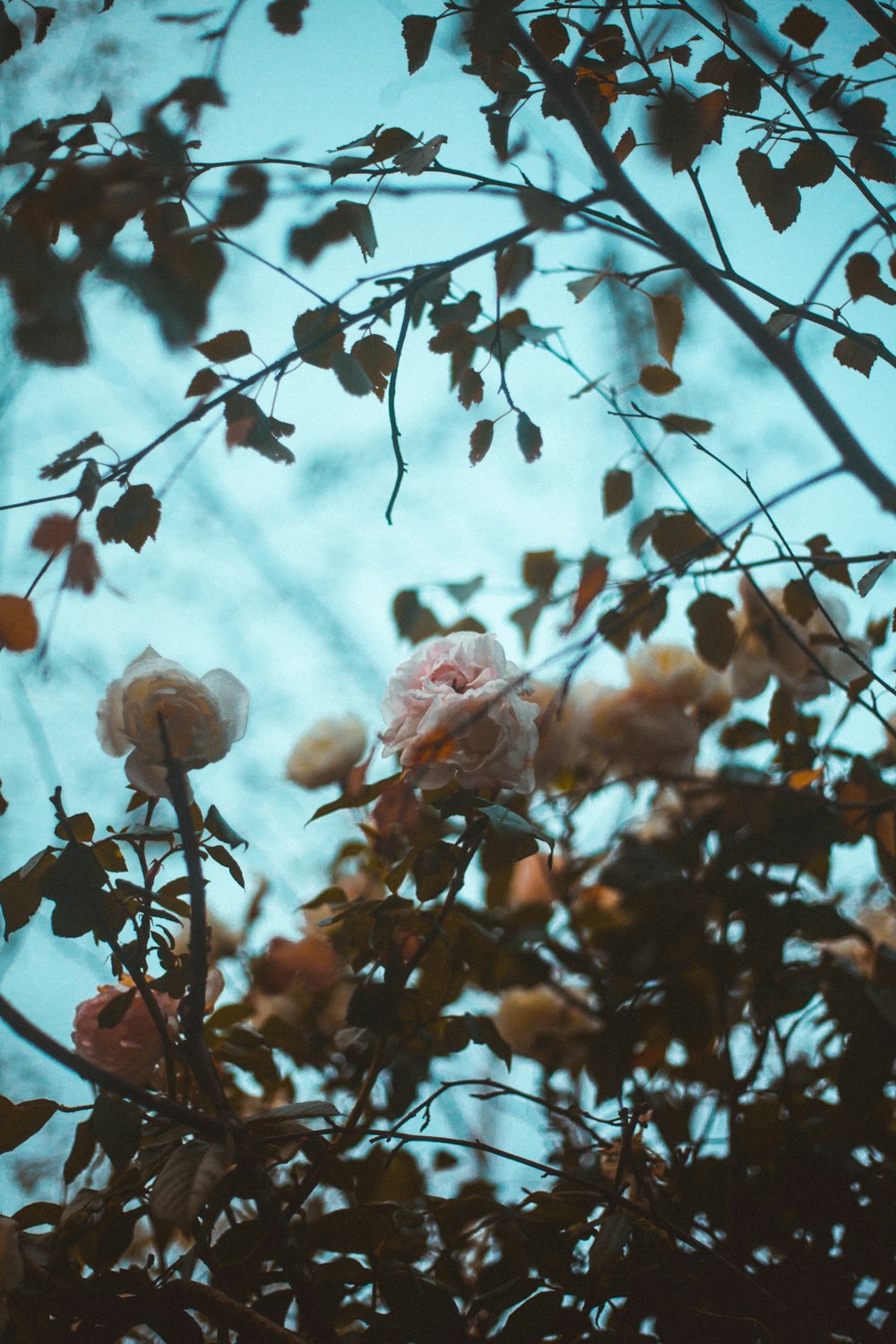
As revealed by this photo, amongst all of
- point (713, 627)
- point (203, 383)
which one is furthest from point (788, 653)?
point (203, 383)

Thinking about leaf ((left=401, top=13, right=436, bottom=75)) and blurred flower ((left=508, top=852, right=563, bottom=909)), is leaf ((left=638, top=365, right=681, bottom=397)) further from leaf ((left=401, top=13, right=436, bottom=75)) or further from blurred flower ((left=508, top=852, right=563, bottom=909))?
blurred flower ((left=508, top=852, right=563, bottom=909))

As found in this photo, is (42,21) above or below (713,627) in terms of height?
above

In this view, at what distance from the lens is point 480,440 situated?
0.54 meters

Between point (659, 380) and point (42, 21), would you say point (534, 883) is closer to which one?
point (659, 380)

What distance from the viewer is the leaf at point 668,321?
0.58 m

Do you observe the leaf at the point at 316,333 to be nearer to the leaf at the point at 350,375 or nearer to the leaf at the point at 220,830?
the leaf at the point at 350,375

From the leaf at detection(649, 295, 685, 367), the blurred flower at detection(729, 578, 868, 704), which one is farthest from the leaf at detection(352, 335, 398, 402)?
the blurred flower at detection(729, 578, 868, 704)

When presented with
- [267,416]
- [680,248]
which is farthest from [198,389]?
[680,248]

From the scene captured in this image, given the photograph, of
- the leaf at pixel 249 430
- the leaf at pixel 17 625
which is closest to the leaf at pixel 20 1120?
the leaf at pixel 17 625

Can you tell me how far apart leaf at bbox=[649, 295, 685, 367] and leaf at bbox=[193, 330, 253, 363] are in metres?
0.27

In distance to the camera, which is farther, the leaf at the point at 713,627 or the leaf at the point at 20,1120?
the leaf at the point at 713,627

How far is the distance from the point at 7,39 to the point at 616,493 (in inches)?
17.4

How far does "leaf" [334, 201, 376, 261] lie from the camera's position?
470 millimetres

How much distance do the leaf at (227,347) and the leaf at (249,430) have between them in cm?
2
